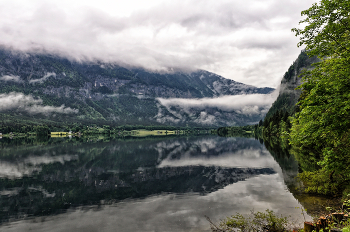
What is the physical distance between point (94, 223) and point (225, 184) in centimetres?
2463

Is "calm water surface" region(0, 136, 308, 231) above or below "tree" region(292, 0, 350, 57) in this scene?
below

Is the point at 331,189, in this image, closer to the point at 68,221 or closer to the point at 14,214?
the point at 68,221

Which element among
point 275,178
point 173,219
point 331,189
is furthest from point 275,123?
point 173,219

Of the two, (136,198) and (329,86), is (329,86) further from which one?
(136,198)

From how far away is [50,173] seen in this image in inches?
2104

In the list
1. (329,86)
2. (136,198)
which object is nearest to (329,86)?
(329,86)

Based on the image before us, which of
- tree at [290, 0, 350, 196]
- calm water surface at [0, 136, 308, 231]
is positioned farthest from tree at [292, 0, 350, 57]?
calm water surface at [0, 136, 308, 231]

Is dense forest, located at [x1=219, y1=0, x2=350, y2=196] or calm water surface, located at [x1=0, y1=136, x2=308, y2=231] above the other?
dense forest, located at [x1=219, y1=0, x2=350, y2=196]

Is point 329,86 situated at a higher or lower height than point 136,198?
higher

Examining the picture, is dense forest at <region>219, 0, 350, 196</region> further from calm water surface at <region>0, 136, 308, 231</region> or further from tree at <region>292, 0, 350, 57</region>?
calm water surface at <region>0, 136, 308, 231</region>

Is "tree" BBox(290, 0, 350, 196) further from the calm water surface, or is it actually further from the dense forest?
the calm water surface

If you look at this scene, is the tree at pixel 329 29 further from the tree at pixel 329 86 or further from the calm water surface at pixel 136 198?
the calm water surface at pixel 136 198

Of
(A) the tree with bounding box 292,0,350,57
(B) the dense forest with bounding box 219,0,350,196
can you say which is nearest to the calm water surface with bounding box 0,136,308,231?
(B) the dense forest with bounding box 219,0,350,196

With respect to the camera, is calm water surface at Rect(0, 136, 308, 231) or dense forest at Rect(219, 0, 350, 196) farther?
calm water surface at Rect(0, 136, 308, 231)
